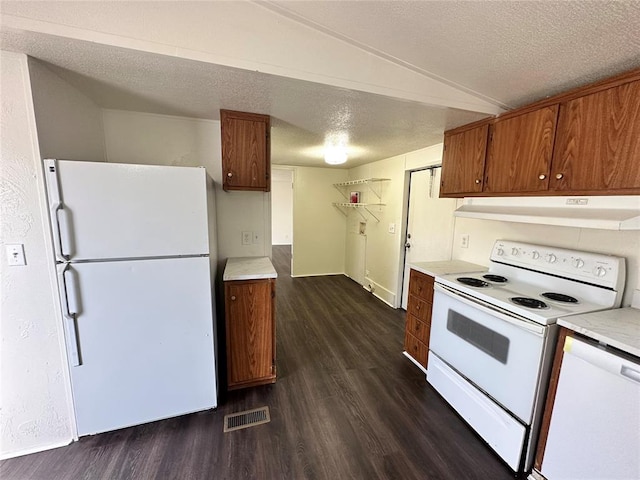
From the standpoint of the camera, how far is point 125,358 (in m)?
1.65

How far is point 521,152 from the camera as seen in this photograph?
1779mm

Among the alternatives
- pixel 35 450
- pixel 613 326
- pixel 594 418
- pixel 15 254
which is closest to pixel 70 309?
pixel 15 254

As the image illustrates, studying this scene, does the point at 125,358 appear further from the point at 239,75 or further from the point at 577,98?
the point at 577,98

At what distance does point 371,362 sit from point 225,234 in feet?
6.07

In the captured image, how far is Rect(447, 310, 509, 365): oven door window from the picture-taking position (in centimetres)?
160

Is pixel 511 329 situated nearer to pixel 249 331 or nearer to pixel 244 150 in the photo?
pixel 249 331

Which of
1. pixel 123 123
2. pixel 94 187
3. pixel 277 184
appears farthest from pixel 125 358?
pixel 277 184

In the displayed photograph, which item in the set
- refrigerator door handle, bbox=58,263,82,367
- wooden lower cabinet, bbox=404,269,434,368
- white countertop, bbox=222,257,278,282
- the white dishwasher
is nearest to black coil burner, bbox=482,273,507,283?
wooden lower cabinet, bbox=404,269,434,368

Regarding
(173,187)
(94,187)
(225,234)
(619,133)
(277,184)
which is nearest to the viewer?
(619,133)

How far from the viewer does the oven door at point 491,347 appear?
1.44 meters

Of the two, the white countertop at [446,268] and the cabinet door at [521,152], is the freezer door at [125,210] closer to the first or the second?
the white countertop at [446,268]

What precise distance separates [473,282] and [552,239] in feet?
2.09

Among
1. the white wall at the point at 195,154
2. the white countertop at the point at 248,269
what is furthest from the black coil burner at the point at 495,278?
the white wall at the point at 195,154

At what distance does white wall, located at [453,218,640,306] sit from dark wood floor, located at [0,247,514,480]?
128 cm
